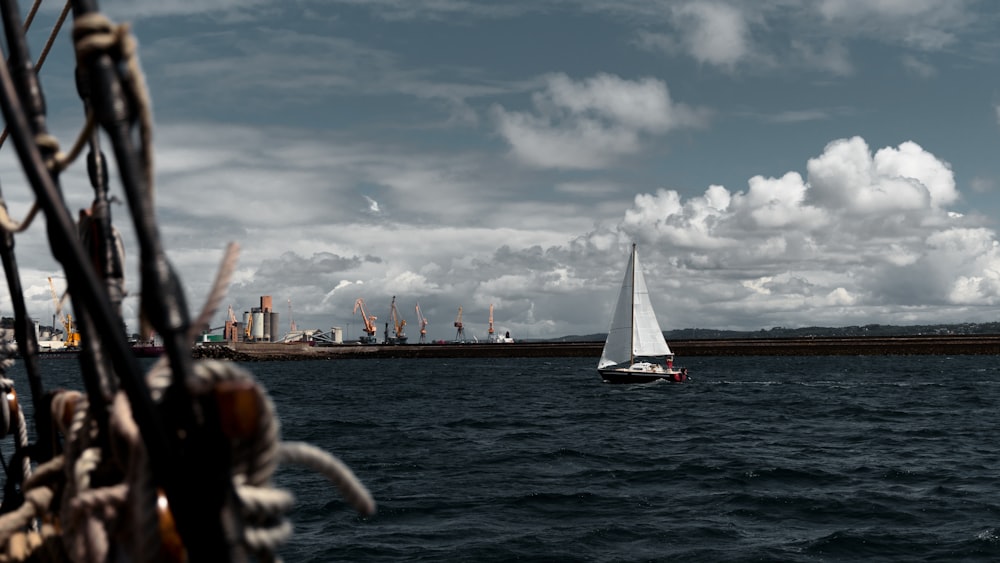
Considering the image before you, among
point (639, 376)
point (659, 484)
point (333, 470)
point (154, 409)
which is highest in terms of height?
point (154, 409)

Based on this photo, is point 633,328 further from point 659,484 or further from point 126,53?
point 126,53

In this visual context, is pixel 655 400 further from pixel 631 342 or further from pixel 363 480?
pixel 363 480

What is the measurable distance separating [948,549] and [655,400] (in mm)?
35043

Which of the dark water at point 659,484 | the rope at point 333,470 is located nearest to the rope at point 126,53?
the rope at point 333,470

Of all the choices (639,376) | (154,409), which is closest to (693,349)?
(639,376)

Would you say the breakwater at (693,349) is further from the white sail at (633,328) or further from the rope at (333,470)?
the rope at (333,470)

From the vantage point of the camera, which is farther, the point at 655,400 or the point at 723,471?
the point at 655,400

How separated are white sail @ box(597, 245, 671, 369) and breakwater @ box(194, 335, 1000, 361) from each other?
6739 centimetres

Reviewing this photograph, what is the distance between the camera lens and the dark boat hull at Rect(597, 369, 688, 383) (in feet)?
203

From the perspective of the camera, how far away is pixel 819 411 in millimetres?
39812

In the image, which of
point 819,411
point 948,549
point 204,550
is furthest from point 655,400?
point 204,550

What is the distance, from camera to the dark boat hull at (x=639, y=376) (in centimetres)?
6188

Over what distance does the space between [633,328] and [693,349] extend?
6975cm

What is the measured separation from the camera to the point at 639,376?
6209 cm
